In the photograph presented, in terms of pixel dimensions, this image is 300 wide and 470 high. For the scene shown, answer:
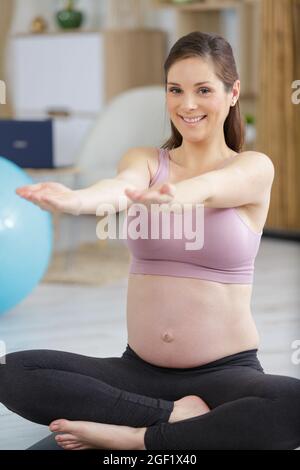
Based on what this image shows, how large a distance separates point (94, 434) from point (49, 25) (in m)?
4.88

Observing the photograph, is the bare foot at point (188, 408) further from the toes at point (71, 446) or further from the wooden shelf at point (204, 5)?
the wooden shelf at point (204, 5)

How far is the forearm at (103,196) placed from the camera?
4.80 feet

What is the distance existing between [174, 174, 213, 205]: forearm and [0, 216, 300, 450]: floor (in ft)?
2.48

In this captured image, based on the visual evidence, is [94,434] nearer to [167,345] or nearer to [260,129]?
[167,345]

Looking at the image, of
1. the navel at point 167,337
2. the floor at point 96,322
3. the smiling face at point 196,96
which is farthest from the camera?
the floor at point 96,322

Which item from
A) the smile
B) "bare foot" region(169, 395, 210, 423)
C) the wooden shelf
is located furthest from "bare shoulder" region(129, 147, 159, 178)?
the wooden shelf

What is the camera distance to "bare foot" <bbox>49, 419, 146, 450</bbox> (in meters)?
1.70

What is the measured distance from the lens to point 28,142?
379 cm

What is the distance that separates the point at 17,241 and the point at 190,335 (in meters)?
1.26

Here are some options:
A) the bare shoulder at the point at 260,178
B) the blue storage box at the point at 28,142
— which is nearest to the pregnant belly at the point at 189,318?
the bare shoulder at the point at 260,178

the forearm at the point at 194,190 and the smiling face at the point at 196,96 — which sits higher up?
the smiling face at the point at 196,96

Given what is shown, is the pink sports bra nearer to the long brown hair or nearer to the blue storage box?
the long brown hair

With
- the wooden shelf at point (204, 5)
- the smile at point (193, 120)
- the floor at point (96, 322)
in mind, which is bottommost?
the floor at point (96, 322)

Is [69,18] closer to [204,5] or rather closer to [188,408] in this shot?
[204,5]
